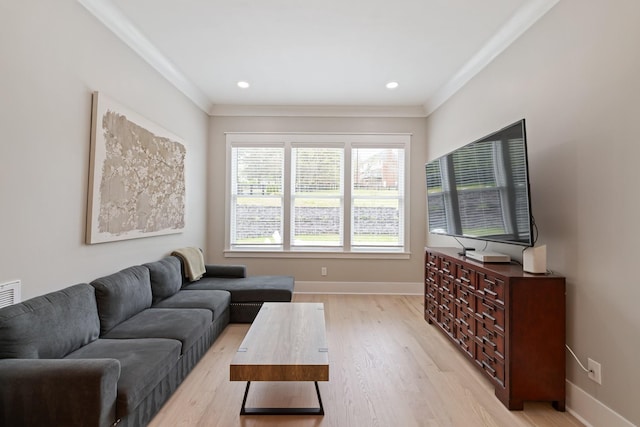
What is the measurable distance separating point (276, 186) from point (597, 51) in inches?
154

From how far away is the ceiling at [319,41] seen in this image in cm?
259

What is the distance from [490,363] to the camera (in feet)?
A: 7.66

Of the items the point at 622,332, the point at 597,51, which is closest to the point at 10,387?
the point at 622,332

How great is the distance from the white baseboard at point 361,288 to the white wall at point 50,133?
2711mm

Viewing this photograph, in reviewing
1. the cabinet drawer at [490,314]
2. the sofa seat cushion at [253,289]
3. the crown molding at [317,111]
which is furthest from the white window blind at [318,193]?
the cabinet drawer at [490,314]

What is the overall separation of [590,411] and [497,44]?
3.00 m

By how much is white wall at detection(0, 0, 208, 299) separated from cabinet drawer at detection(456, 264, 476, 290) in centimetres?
305

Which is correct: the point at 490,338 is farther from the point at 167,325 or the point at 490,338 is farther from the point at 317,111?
the point at 317,111

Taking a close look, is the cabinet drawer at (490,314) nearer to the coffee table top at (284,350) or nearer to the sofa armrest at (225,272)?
the coffee table top at (284,350)

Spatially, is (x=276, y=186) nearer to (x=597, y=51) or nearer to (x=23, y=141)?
(x=23, y=141)

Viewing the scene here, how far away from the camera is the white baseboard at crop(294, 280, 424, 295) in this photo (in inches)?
196

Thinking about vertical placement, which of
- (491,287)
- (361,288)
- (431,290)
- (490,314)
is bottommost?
(361,288)

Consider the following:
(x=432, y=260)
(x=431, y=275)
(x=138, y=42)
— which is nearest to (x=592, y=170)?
(x=432, y=260)

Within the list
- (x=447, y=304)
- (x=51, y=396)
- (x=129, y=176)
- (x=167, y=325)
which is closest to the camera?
(x=51, y=396)
